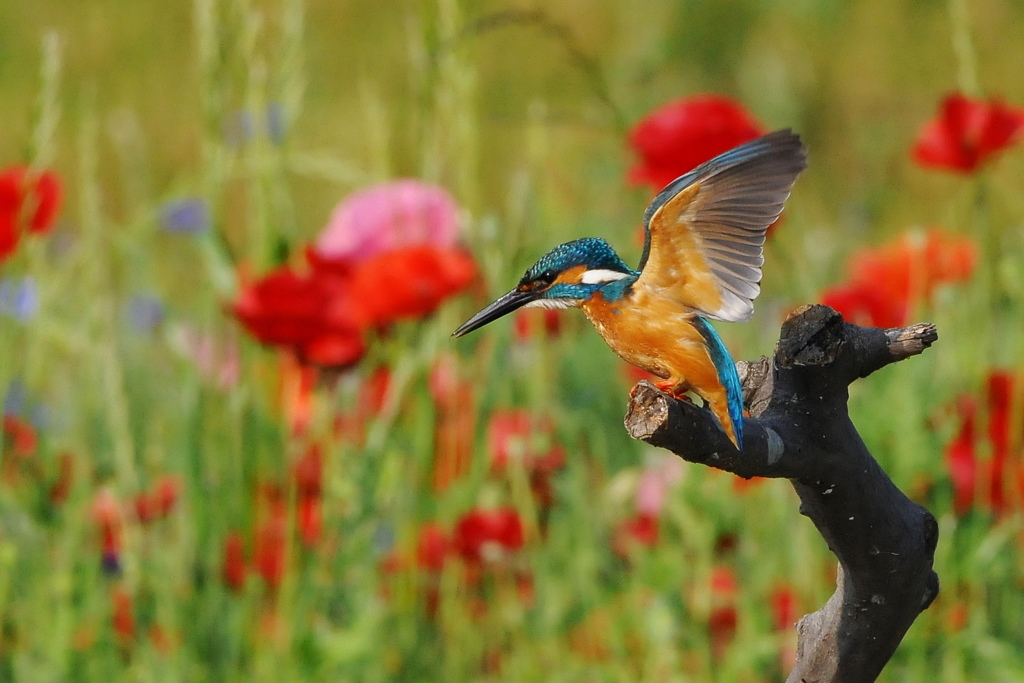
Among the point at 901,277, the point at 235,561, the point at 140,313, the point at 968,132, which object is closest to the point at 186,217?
the point at 140,313

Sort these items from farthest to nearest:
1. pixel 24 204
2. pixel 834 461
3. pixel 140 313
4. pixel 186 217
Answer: pixel 186 217 → pixel 140 313 → pixel 24 204 → pixel 834 461

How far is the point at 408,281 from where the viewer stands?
1057 millimetres

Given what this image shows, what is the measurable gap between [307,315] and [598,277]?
2.10 feet

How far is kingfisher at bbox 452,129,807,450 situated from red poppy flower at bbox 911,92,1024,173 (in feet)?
2.23

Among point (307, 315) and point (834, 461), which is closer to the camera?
point (834, 461)

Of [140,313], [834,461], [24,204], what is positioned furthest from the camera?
[140,313]

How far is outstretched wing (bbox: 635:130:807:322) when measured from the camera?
1.37 feet

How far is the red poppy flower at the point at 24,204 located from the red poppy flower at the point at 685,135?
1.39ft

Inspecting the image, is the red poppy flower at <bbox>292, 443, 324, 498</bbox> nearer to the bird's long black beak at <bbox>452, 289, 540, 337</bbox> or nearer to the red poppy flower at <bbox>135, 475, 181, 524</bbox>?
the red poppy flower at <bbox>135, 475, 181, 524</bbox>

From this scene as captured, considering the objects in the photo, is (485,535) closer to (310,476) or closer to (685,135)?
(310,476)

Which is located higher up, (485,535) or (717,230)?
(717,230)

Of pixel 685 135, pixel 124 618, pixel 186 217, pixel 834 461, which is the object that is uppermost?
pixel 186 217

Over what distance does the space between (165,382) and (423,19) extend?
85 cm

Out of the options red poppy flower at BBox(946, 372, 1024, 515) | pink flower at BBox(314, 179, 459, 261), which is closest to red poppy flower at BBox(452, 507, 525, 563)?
pink flower at BBox(314, 179, 459, 261)
